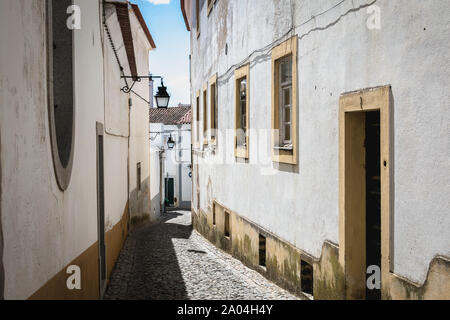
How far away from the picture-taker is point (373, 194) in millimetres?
5910

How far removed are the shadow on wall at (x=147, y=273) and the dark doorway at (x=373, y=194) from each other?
296 centimetres

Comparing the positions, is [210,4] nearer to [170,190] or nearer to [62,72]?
[62,72]

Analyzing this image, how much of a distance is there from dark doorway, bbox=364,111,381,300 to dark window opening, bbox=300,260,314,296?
136 cm

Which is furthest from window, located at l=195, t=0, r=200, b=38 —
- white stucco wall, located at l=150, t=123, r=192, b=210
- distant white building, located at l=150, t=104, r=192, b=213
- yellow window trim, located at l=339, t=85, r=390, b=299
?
white stucco wall, located at l=150, t=123, r=192, b=210

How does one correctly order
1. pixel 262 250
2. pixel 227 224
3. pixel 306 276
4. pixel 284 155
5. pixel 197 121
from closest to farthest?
pixel 306 276 < pixel 284 155 < pixel 262 250 < pixel 227 224 < pixel 197 121

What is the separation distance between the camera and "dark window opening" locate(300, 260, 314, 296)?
7156mm

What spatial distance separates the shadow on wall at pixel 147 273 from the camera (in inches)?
316

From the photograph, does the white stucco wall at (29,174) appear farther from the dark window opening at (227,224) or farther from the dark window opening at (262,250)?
the dark window opening at (227,224)

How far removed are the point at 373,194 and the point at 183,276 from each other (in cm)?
446

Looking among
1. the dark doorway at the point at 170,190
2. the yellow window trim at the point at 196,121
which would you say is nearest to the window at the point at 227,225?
the yellow window trim at the point at 196,121

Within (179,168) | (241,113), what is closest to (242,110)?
(241,113)

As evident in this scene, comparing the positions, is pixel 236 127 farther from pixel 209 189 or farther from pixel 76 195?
pixel 76 195

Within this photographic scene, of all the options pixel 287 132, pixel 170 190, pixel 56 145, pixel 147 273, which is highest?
pixel 287 132

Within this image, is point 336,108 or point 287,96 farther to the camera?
point 287,96
